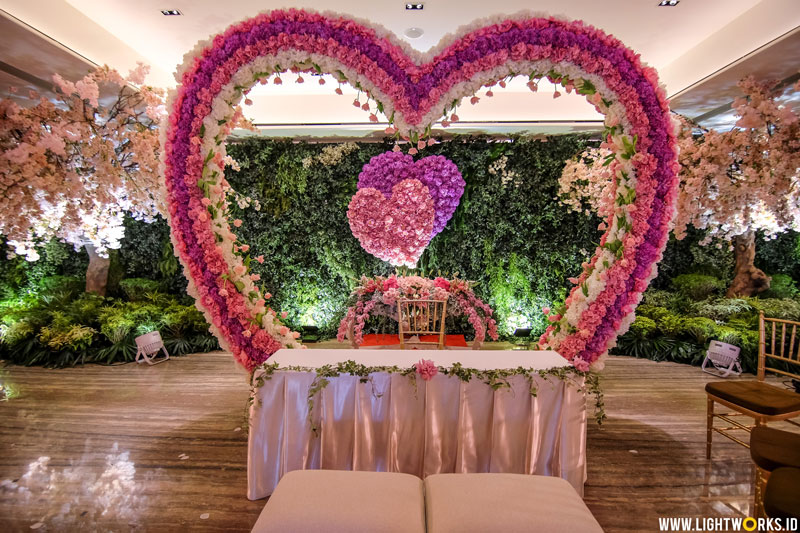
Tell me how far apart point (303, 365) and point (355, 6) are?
9.61 ft

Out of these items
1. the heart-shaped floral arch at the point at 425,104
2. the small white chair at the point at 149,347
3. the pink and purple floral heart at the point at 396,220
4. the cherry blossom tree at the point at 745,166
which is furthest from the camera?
the pink and purple floral heart at the point at 396,220

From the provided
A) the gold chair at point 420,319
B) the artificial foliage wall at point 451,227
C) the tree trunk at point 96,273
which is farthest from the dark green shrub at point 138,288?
the gold chair at point 420,319

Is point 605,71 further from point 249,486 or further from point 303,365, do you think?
point 249,486

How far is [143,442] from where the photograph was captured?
10.9ft

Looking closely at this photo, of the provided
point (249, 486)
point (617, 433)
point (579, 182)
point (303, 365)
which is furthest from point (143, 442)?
point (579, 182)

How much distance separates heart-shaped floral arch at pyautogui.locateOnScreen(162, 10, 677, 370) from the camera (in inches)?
100

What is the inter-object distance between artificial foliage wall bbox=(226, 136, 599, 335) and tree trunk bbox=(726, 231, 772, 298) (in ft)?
7.39

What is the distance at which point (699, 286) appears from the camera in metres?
6.29

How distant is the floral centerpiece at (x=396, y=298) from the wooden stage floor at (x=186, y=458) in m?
1.37

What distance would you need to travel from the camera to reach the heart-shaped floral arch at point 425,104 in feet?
8.34

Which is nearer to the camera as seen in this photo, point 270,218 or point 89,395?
point 89,395

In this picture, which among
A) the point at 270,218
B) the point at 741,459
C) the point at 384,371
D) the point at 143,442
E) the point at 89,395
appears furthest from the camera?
the point at 270,218

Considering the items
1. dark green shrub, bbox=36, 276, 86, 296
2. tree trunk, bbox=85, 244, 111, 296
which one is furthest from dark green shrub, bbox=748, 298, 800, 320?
dark green shrub, bbox=36, 276, 86, 296

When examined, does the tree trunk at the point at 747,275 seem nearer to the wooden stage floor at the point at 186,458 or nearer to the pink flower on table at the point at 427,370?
the wooden stage floor at the point at 186,458
